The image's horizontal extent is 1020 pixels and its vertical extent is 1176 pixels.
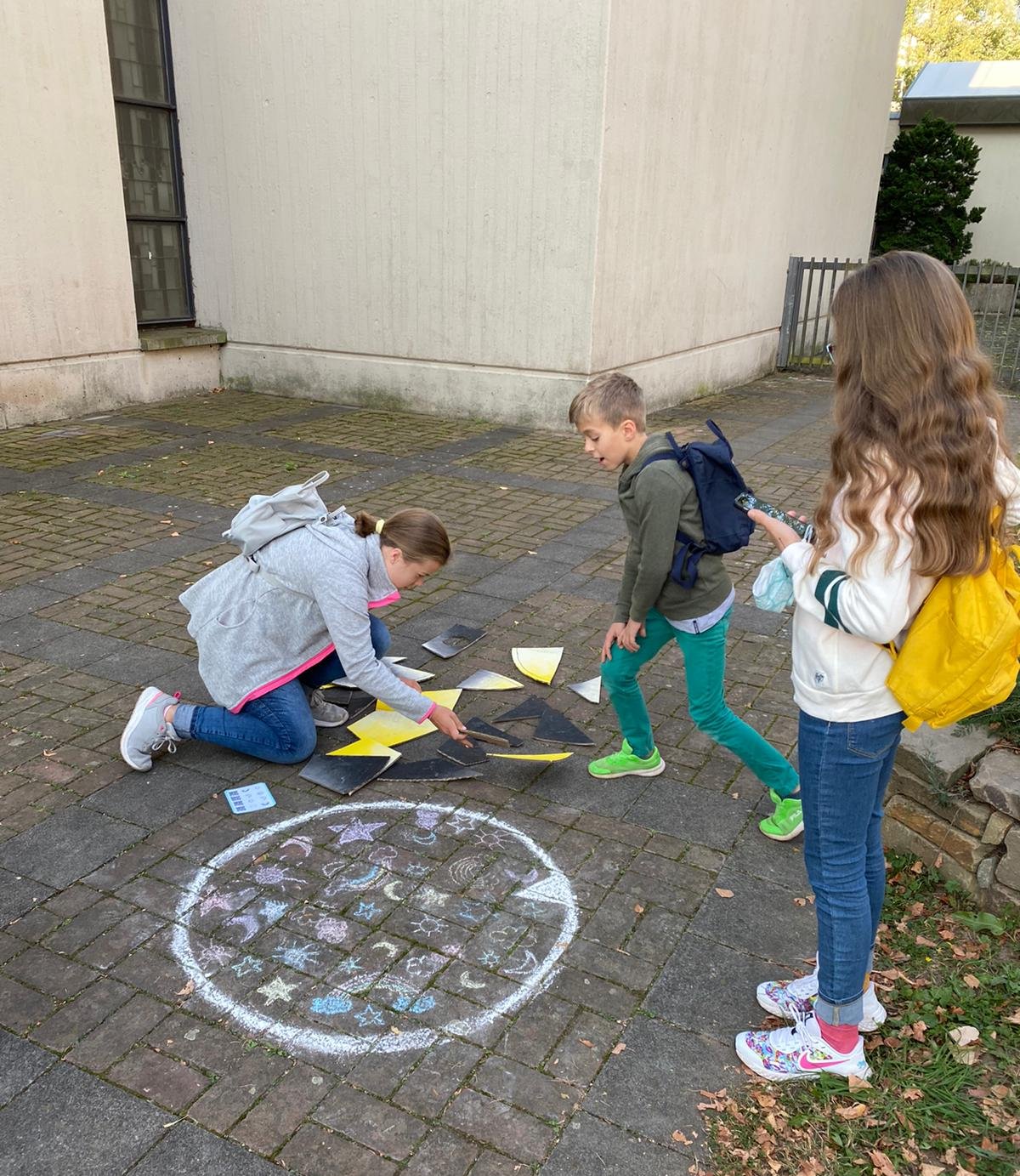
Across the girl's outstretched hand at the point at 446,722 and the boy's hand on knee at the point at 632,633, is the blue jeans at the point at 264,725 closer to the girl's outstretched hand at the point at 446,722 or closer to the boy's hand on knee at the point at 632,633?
the girl's outstretched hand at the point at 446,722

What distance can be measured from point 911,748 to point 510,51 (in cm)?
830

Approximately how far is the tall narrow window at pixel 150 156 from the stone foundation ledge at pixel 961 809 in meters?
10.2

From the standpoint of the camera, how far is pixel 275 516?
369cm

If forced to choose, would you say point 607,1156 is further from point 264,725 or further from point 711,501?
point 264,725

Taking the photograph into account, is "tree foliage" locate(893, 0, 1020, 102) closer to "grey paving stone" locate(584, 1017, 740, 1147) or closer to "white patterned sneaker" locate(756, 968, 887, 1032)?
"white patterned sneaker" locate(756, 968, 887, 1032)

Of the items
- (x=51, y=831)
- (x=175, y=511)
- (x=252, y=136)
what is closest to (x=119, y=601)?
(x=175, y=511)

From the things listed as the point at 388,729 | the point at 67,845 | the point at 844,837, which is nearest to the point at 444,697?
the point at 388,729

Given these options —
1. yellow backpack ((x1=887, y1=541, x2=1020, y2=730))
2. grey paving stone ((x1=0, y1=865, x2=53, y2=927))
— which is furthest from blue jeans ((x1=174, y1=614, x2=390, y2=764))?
yellow backpack ((x1=887, y1=541, x2=1020, y2=730))

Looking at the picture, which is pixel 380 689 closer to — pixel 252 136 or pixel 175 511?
pixel 175 511

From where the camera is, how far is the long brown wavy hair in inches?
76.8

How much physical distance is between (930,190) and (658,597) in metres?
23.1

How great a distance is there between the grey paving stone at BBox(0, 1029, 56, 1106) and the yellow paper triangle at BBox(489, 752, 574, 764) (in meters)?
1.85

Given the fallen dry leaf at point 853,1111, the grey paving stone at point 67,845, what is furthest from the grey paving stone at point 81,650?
the fallen dry leaf at point 853,1111

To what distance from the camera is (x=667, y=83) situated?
10117 mm
